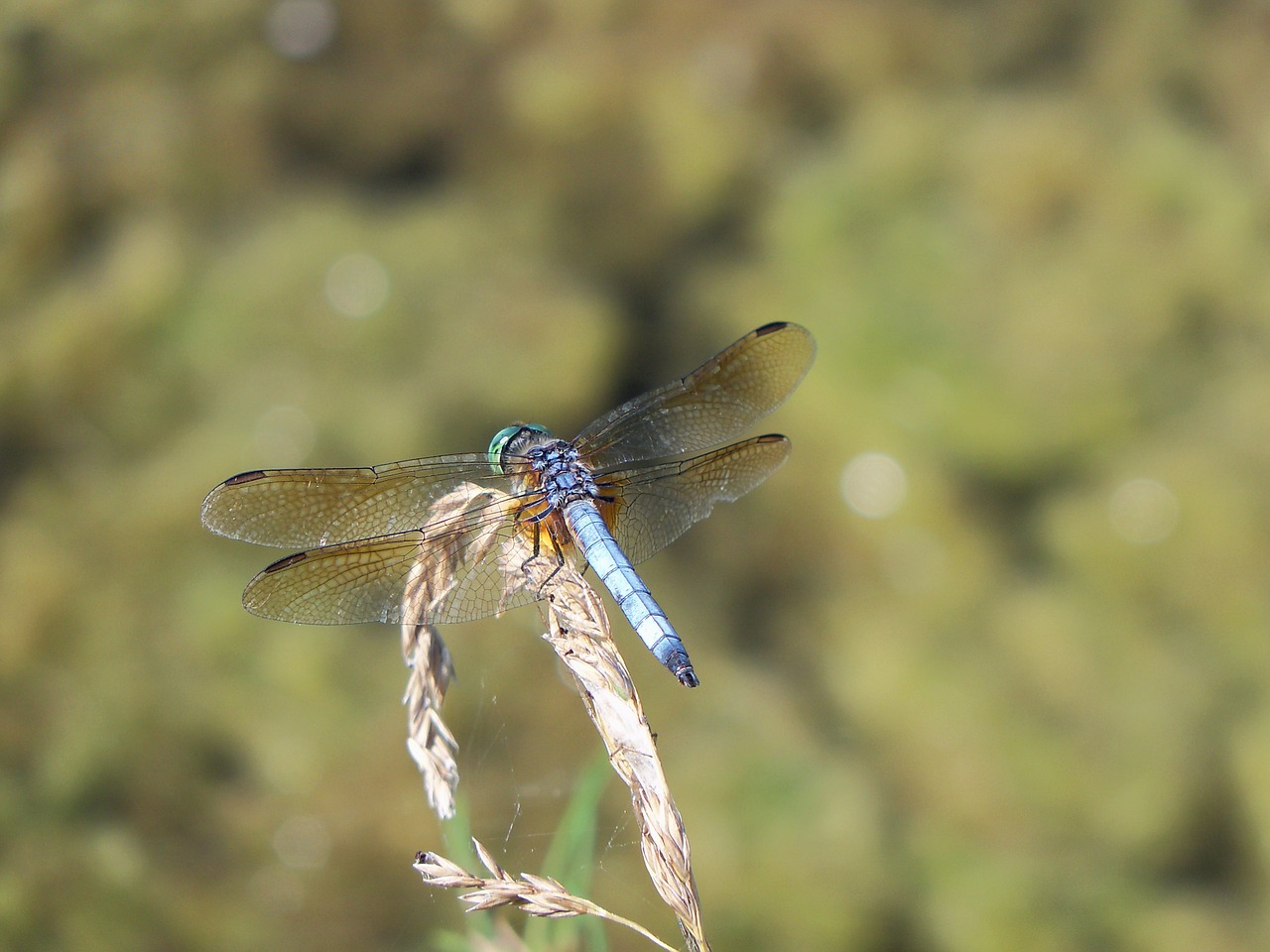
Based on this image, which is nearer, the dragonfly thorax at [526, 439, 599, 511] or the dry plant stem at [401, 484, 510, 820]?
the dry plant stem at [401, 484, 510, 820]

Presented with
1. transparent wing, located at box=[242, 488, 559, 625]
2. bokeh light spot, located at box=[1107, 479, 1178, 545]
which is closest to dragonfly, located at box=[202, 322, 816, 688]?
transparent wing, located at box=[242, 488, 559, 625]

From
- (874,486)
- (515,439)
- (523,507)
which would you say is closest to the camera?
(523,507)

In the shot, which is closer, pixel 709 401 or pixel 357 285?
pixel 709 401

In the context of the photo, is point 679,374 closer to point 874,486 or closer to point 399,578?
point 874,486

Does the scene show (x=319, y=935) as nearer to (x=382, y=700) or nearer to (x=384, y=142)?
(x=382, y=700)

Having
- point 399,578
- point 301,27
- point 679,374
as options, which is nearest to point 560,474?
point 399,578

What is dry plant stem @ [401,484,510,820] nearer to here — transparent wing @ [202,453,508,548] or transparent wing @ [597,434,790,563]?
transparent wing @ [202,453,508,548]
